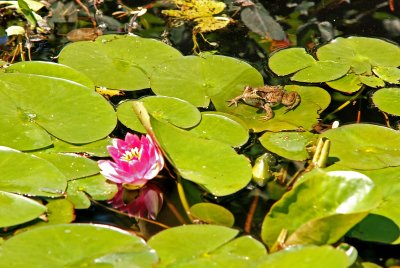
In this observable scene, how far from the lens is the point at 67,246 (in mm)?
1833

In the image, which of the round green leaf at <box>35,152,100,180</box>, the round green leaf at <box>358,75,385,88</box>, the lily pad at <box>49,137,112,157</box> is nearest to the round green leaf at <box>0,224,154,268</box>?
the round green leaf at <box>35,152,100,180</box>

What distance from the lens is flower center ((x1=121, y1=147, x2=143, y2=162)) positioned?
2174mm

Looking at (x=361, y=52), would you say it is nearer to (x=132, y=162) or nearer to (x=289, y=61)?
(x=289, y=61)

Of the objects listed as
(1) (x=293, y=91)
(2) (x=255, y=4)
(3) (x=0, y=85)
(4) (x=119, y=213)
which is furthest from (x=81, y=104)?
(2) (x=255, y=4)

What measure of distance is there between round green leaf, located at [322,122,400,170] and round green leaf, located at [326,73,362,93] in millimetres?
330

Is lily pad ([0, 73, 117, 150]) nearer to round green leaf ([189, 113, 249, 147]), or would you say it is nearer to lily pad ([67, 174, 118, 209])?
lily pad ([67, 174, 118, 209])

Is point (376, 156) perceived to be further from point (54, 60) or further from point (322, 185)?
point (54, 60)

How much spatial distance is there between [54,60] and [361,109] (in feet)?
4.57

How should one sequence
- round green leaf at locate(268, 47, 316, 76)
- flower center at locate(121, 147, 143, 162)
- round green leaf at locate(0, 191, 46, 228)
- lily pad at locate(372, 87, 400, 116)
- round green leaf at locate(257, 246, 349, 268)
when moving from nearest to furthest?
1. round green leaf at locate(257, 246, 349, 268)
2. round green leaf at locate(0, 191, 46, 228)
3. flower center at locate(121, 147, 143, 162)
4. lily pad at locate(372, 87, 400, 116)
5. round green leaf at locate(268, 47, 316, 76)

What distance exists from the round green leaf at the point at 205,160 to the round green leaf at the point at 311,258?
0.51 meters

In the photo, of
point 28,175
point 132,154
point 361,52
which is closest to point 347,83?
point 361,52

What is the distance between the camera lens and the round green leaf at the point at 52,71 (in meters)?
2.63

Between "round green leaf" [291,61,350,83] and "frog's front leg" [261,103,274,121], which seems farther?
"round green leaf" [291,61,350,83]

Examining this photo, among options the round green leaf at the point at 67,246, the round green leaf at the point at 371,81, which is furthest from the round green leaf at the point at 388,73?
the round green leaf at the point at 67,246
